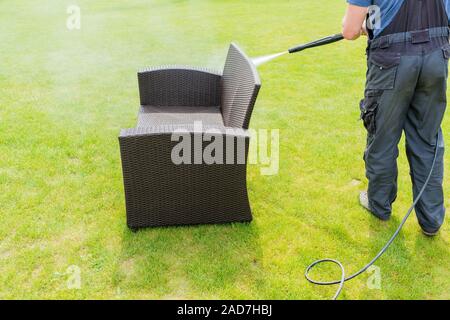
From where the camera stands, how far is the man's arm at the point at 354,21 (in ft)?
9.30

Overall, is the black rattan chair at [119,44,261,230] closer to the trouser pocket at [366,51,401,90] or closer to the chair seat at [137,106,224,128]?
the chair seat at [137,106,224,128]

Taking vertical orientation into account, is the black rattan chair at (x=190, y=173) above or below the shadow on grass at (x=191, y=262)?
above

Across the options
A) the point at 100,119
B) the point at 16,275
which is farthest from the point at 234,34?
the point at 16,275

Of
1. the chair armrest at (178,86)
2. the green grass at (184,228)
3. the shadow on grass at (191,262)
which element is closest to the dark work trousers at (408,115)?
the green grass at (184,228)

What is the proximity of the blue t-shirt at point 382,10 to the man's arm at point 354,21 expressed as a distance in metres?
0.04

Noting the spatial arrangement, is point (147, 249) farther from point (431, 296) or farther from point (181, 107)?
point (431, 296)

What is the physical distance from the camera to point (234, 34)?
9984 mm

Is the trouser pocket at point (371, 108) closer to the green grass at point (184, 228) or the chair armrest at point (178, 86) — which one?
the green grass at point (184, 228)

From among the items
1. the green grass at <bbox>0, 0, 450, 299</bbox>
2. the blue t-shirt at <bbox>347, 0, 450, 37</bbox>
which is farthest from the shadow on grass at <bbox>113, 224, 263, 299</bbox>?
the blue t-shirt at <bbox>347, 0, 450, 37</bbox>

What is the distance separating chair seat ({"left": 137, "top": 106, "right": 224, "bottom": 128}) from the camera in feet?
12.9

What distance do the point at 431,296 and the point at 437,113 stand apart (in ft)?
4.07
